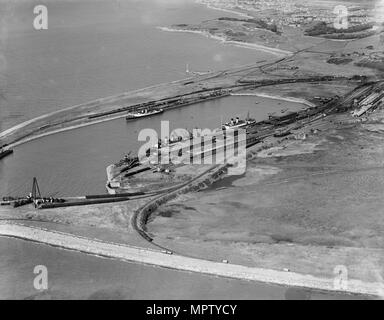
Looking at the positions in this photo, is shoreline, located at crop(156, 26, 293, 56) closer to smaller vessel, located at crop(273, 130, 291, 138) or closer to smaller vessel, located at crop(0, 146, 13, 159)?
smaller vessel, located at crop(273, 130, 291, 138)

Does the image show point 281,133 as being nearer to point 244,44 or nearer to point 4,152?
point 4,152

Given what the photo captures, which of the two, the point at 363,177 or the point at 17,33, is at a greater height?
the point at 17,33

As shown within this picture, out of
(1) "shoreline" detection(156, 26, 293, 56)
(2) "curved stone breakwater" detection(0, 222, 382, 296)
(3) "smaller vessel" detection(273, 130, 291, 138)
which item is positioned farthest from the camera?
(1) "shoreline" detection(156, 26, 293, 56)

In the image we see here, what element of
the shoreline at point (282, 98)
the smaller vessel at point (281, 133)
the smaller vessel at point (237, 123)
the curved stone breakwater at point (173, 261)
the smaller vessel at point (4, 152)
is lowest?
the curved stone breakwater at point (173, 261)

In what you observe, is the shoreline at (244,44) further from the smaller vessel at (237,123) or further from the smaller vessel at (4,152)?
the smaller vessel at (4,152)

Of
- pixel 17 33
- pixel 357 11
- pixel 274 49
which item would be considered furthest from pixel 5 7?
pixel 357 11

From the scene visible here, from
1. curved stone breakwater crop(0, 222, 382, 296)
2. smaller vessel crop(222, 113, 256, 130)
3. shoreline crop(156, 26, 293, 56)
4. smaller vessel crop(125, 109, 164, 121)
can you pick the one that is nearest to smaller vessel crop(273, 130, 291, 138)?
smaller vessel crop(222, 113, 256, 130)

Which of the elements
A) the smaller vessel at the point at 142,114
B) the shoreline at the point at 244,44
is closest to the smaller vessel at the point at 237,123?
the smaller vessel at the point at 142,114

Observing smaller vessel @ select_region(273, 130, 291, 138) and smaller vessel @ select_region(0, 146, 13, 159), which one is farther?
smaller vessel @ select_region(273, 130, 291, 138)
